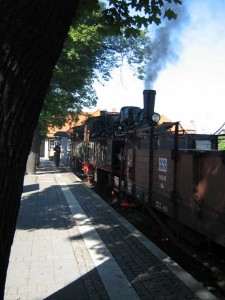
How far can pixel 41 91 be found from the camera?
2.20 m

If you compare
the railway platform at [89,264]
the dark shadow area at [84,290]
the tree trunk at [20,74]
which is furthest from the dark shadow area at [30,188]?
the tree trunk at [20,74]

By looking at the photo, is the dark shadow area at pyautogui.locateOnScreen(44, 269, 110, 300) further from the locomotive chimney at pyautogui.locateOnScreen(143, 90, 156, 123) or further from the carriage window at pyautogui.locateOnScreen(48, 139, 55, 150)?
the carriage window at pyautogui.locateOnScreen(48, 139, 55, 150)

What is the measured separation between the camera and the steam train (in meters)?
5.02

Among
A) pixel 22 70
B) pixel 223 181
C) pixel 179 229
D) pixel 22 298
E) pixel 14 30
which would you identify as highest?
pixel 14 30

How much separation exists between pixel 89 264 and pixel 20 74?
4376 mm

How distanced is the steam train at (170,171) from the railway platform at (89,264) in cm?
67

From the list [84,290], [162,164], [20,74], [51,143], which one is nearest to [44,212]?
[162,164]

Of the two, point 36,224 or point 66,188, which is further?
point 66,188

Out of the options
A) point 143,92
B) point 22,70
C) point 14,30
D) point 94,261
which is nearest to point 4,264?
point 22,70

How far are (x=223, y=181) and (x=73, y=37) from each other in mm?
15711

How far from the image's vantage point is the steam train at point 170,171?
5020mm

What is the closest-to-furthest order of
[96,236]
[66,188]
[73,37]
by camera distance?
1. [96,236]
2. [66,188]
3. [73,37]

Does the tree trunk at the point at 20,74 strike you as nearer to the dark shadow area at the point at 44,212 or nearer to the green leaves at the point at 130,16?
the green leaves at the point at 130,16

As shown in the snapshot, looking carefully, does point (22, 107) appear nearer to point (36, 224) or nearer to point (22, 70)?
point (22, 70)
